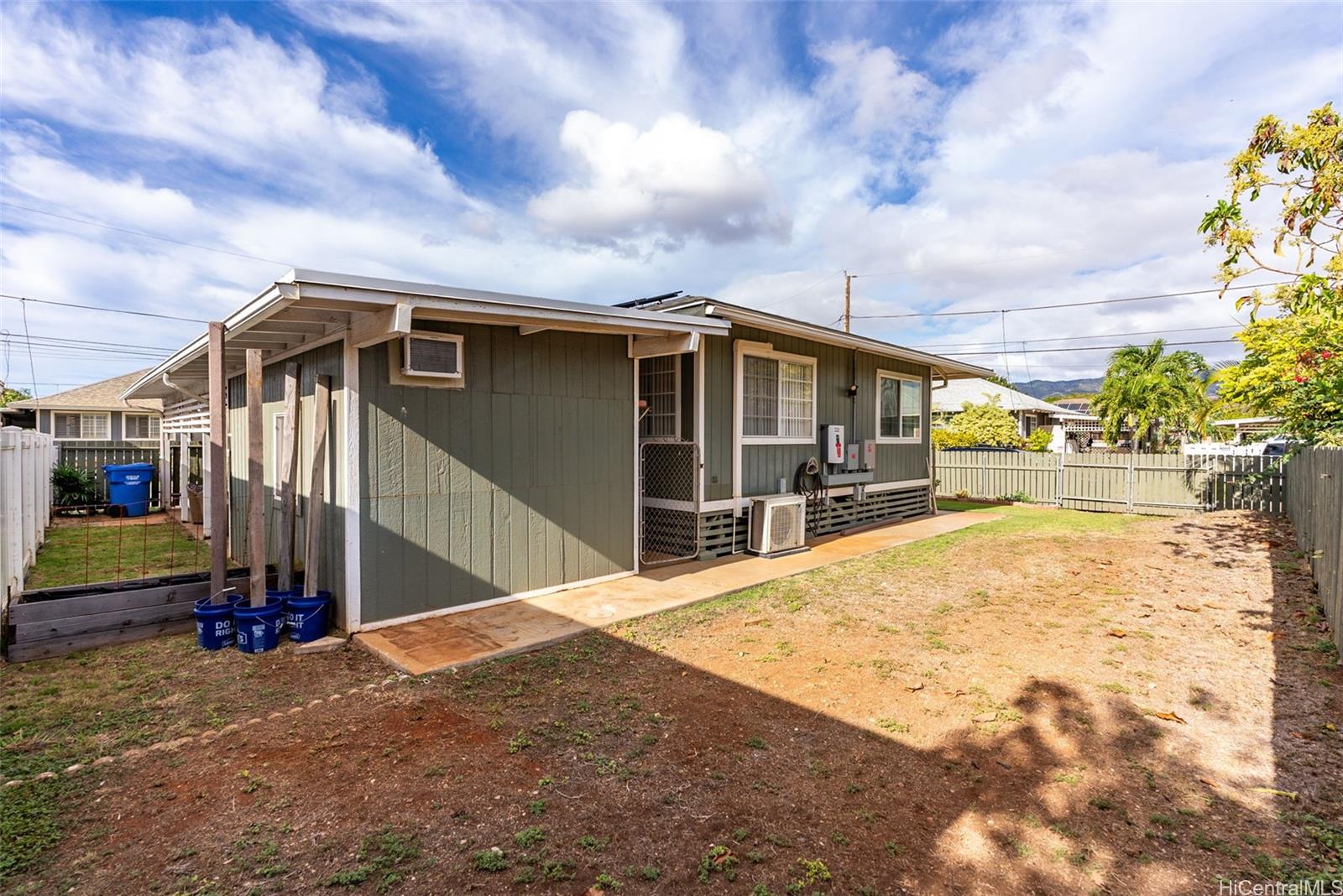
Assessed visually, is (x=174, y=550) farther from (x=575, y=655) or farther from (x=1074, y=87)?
(x=1074, y=87)

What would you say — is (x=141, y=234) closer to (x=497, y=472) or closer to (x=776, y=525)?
(x=497, y=472)

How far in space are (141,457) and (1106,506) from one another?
2188 cm

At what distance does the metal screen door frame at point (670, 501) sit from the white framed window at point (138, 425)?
1987cm

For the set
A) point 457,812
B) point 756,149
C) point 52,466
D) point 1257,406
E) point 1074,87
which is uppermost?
point 756,149

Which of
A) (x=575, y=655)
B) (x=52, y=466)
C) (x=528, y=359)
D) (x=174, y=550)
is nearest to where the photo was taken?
(x=575, y=655)

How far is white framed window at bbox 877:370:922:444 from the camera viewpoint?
10.6 metres

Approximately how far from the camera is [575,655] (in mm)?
4270

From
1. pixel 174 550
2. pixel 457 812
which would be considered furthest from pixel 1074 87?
pixel 174 550

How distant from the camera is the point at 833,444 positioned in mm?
8945

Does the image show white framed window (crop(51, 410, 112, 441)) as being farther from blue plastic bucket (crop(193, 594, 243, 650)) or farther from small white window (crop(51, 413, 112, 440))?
blue plastic bucket (crop(193, 594, 243, 650))

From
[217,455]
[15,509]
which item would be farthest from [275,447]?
[15,509]

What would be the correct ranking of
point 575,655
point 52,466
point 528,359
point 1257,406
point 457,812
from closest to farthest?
point 457,812 → point 575,655 → point 528,359 → point 1257,406 → point 52,466

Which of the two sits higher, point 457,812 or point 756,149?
point 756,149

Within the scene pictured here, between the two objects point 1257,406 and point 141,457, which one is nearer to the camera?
point 1257,406
